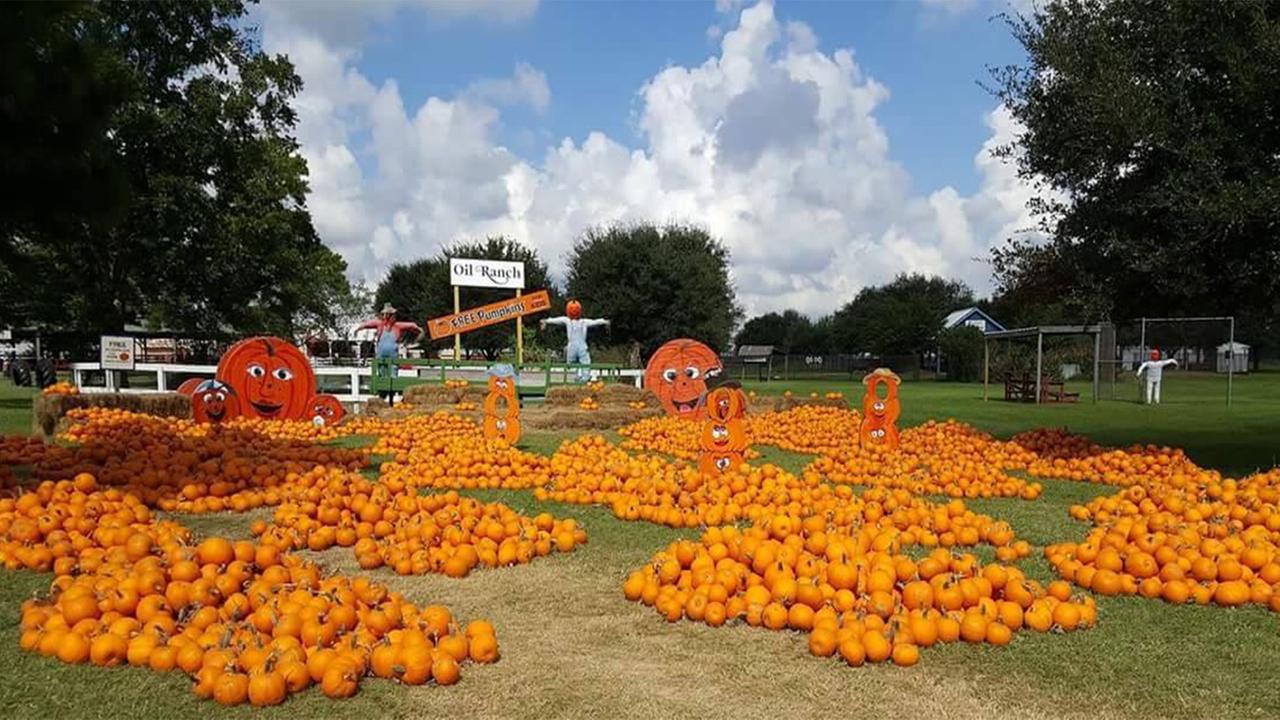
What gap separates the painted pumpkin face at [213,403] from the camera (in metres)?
13.5

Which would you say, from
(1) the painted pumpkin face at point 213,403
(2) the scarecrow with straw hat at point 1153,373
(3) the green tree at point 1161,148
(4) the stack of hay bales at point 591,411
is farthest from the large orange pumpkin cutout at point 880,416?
(2) the scarecrow with straw hat at point 1153,373

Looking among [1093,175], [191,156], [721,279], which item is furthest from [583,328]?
[721,279]

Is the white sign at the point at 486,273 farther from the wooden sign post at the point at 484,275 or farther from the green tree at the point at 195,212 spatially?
the green tree at the point at 195,212

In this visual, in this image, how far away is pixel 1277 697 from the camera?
12.7ft

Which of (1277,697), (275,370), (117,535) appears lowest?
(1277,697)

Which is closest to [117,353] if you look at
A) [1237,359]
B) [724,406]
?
[724,406]

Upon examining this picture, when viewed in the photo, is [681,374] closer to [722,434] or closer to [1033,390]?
[722,434]

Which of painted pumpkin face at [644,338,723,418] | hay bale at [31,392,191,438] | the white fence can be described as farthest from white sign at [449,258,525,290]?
hay bale at [31,392,191,438]

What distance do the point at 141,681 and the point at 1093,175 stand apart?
1145cm

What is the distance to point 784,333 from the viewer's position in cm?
12756

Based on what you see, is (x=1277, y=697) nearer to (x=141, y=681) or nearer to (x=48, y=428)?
(x=141, y=681)

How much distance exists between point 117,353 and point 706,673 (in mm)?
17747

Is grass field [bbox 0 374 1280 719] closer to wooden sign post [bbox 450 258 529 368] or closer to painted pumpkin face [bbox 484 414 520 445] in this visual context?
painted pumpkin face [bbox 484 414 520 445]

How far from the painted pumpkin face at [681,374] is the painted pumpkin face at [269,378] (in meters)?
6.97
